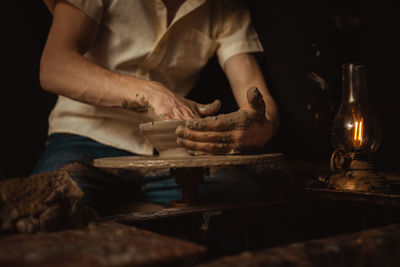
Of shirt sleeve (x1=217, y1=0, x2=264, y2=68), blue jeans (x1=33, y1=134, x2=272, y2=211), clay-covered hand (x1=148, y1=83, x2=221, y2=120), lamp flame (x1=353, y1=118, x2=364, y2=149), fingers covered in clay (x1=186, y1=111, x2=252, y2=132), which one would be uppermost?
shirt sleeve (x1=217, y1=0, x2=264, y2=68)

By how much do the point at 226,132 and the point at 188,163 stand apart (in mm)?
234

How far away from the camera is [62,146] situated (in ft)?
4.90

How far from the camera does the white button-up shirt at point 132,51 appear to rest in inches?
61.9

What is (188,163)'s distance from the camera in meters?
0.92

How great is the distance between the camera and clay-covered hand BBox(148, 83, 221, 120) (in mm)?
1172

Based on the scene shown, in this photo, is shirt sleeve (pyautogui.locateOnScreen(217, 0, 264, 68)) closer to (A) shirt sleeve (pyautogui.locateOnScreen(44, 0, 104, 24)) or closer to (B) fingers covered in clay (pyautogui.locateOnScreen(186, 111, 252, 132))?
(A) shirt sleeve (pyautogui.locateOnScreen(44, 0, 104, 24))

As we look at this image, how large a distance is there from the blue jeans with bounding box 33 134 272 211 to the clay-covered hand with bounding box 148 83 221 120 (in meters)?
0.38

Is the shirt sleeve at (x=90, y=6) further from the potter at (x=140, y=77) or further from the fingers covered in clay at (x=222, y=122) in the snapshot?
the fingers covered in clay at (x=222, y=122)

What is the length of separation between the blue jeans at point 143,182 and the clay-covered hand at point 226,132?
40 cm

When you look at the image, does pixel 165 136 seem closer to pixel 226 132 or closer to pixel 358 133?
pixel 226 132

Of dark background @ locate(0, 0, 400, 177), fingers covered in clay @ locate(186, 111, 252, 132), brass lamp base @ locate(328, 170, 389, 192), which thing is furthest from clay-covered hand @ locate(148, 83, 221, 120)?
dark background @ locate(0, 0, 400, 177)

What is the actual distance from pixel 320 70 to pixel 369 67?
33 cm

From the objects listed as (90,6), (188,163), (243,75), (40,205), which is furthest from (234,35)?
(40,205)

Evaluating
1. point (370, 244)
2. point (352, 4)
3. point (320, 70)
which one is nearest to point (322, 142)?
point (320, 70)
